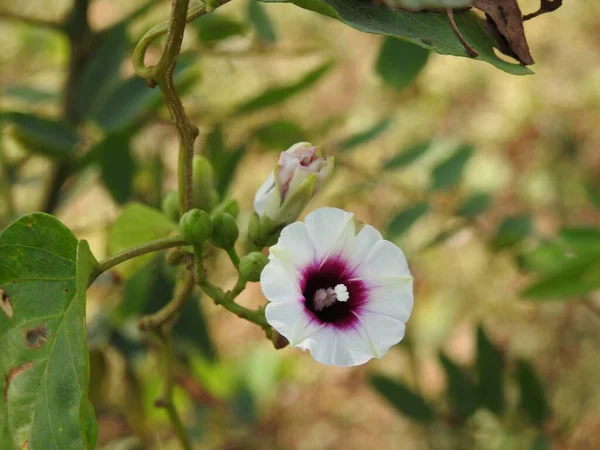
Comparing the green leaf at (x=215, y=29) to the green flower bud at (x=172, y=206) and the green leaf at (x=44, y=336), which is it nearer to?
the green flower bud at (x=172, y=206)

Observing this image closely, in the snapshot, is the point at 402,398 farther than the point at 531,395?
Yes

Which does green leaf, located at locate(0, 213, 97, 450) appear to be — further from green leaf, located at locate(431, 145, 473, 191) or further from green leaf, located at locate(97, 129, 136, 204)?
green leaf, located at locate(431, 145, 473, 191)

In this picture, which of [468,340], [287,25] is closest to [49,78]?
[287,25]

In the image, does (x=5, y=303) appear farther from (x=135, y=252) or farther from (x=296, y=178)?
(x=296, y=178)

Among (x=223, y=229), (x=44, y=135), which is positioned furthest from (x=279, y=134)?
(x=223, y=229)

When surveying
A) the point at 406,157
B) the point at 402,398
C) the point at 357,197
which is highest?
Result: the point at 406,157

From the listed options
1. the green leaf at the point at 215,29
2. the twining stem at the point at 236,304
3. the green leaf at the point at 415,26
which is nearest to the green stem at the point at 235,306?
the twining stem at the point at 236,304
